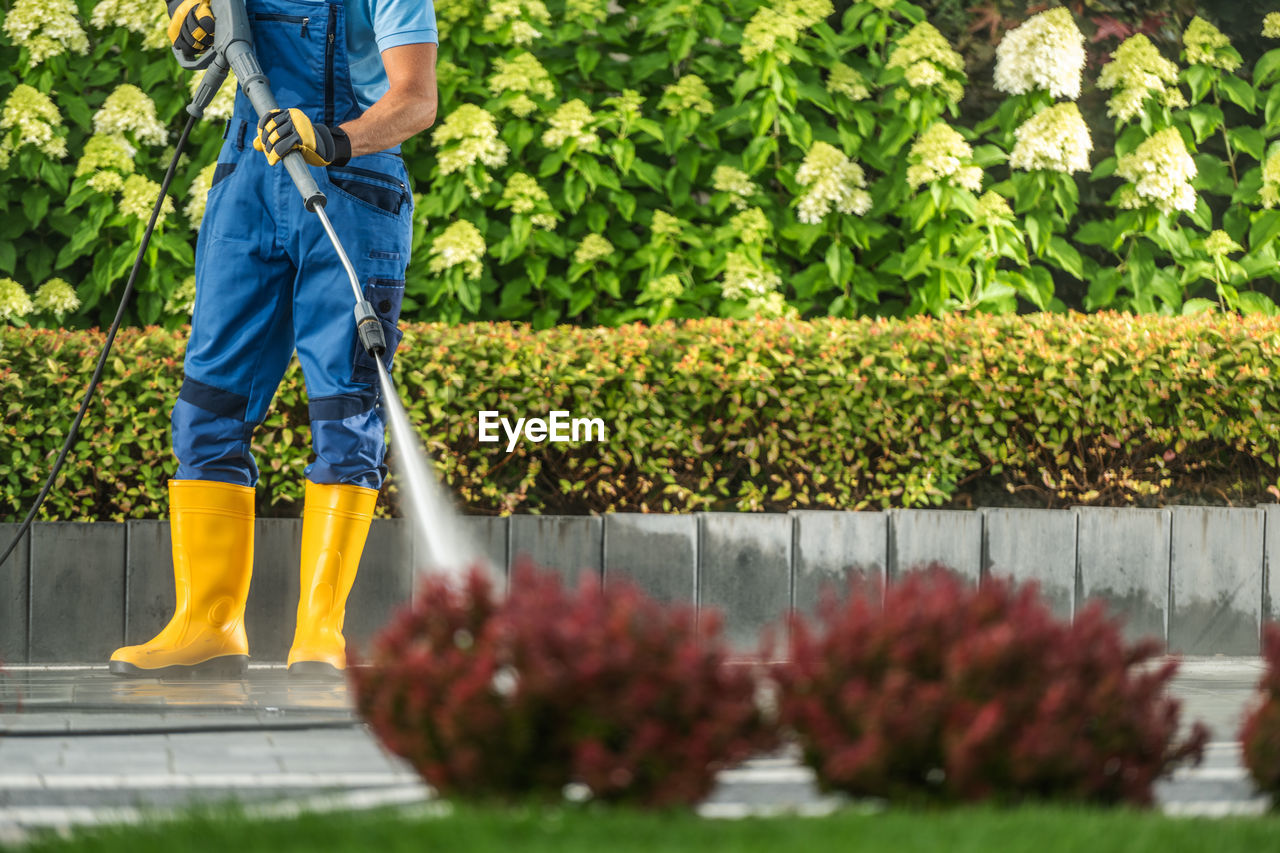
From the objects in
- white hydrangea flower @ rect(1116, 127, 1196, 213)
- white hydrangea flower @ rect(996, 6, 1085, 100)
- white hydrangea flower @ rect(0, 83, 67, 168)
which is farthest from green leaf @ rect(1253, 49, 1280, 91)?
white hydrangea flower @ rect(0, 83, 67, 168)

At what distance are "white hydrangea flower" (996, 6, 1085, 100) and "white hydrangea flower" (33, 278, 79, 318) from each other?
14.6 feet

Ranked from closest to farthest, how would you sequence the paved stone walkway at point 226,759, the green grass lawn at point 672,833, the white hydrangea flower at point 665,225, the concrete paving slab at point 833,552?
the green grass lawn at point 672,833 → the paved stone walkway at point 226,759 → the concrete paving slab at point 833,552 → the white hydrangea flower at point 665,225

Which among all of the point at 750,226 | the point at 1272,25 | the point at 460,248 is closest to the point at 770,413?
the point at 750,226

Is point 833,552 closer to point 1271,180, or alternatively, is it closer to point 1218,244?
point 1218,244

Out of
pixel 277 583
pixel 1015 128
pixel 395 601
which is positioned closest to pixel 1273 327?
pixel 1015 128

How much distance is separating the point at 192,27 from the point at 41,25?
2119 mm

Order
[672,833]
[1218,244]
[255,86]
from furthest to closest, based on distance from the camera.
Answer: [1218,244]
[255,86]
[672,833]

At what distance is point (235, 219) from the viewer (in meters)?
4.73

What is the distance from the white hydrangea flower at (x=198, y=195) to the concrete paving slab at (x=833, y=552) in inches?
118

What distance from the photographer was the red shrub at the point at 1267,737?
2.82m

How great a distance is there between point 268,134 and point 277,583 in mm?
1735

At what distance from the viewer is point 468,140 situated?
6.54 meters

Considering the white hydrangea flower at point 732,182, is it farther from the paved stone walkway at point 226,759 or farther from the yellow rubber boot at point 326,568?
the paved stone walkway at point 226,759

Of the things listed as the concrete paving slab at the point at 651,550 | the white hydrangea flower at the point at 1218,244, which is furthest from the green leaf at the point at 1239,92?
the concrete paving slab at the point at 651,550
